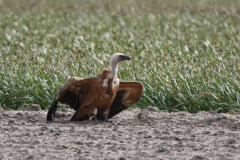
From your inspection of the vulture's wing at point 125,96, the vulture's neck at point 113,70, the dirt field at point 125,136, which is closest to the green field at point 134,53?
the dirt field at point 125,136

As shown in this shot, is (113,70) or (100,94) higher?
(113,70)

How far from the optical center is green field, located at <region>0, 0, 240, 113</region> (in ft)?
19.7

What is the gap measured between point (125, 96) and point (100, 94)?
1.43ft

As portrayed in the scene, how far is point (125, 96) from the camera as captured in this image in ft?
17.3

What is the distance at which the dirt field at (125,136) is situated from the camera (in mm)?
4047

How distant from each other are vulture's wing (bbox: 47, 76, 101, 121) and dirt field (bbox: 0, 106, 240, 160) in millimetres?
235

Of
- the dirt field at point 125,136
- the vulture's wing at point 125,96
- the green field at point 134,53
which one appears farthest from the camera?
the green field at point 134,53

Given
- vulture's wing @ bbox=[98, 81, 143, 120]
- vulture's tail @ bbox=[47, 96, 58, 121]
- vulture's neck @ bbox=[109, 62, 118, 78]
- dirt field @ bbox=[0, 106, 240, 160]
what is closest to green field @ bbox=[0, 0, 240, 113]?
dirt field @ bbox=[0, 106, 240, 160]

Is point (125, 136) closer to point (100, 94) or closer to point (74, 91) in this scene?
point (100, 94)

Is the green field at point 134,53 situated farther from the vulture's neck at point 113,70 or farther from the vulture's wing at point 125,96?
the vulture's neck at point 113,70

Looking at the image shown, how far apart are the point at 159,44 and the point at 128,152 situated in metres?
5.73

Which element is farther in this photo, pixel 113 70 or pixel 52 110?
pixel 52 110

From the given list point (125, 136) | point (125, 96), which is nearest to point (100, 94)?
point (125, 96)

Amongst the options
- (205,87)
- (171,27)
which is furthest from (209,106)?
(171,27)
